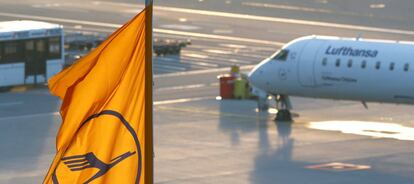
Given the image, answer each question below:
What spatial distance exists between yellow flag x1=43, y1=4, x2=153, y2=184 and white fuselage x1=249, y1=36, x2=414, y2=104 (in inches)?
947

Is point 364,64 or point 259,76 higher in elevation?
point 364,64

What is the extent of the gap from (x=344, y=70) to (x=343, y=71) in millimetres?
39

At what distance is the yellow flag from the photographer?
13.1 m

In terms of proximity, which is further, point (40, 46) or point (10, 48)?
point (40, 46)

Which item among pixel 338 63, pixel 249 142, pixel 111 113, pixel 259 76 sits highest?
pixel 111 113

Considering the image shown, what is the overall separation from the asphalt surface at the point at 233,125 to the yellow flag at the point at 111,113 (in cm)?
1675

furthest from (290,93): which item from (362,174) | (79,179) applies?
(79,179)

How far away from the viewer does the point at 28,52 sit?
4756cm

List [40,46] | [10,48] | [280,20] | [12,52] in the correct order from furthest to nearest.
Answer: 1. [280,20]
2. [40,46]
3. [12,52]
4. [10,48]

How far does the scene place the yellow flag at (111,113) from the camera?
13078 mm

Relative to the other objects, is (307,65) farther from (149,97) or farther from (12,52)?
(149,97)

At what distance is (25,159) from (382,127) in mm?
11353

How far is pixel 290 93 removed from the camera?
38.8 meters

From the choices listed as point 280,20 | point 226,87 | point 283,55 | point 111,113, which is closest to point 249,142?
point 283,55
